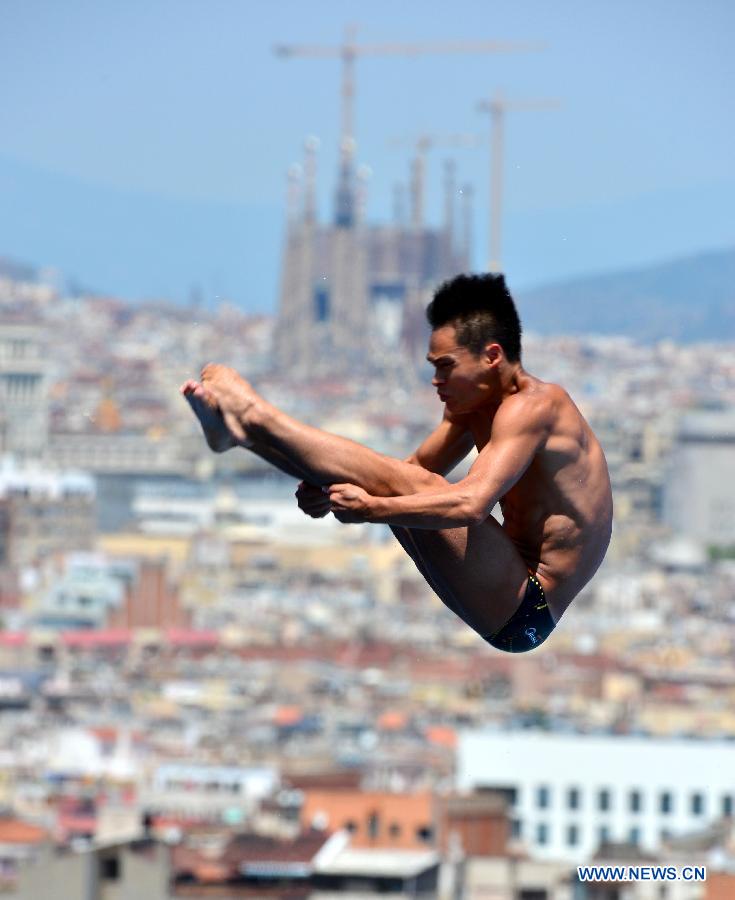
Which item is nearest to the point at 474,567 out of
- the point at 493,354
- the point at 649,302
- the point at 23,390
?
the point at 493,354

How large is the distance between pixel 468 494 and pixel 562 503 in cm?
25

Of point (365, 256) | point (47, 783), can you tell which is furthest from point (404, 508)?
point (365, 256)

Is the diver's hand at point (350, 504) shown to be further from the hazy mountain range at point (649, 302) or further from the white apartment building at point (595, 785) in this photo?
the hazy mountain range at point (649, 302)

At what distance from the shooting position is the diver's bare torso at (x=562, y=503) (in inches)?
137

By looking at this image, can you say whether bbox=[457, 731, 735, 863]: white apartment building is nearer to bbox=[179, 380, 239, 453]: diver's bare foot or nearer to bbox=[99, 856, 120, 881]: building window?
bbox=[99, 856, 120, 881]: building window

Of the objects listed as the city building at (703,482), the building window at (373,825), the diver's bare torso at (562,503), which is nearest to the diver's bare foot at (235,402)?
the diver's bare torso at (562,503)

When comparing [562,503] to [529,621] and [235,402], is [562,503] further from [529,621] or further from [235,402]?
[235,402]

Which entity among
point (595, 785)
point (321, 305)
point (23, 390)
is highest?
point (321, 305)

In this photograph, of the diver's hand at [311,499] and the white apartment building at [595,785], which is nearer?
the diver's hand at [311,499]

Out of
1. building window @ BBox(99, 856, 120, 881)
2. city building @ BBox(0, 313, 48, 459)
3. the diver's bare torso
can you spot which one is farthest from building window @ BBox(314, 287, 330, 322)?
the diver's bare torso

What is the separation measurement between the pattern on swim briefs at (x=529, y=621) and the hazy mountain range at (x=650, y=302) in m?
47.2

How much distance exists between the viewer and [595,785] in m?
24.8

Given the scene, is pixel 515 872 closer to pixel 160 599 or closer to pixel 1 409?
pixel 160 599

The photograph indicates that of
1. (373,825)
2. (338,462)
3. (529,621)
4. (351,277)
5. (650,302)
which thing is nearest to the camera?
(338,462)
